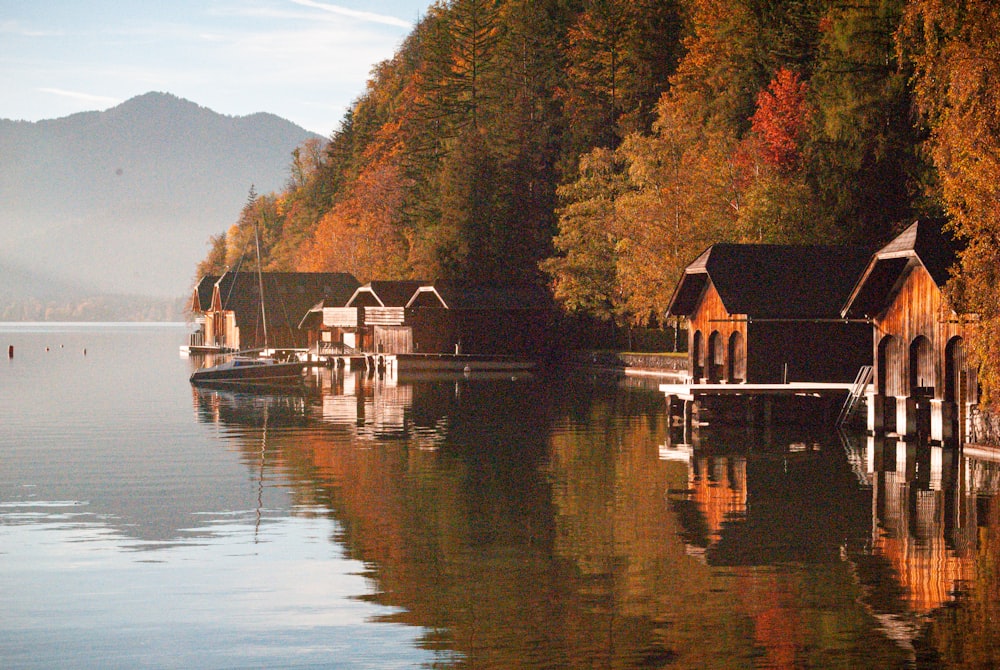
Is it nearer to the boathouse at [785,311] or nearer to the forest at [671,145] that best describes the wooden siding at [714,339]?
the boathouse at [785,311]

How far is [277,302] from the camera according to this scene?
5103 inches

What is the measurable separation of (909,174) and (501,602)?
196 feet

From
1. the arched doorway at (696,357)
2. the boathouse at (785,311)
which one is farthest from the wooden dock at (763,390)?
the arched doorway at (696,357)

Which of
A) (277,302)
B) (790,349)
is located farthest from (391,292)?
(790,349)

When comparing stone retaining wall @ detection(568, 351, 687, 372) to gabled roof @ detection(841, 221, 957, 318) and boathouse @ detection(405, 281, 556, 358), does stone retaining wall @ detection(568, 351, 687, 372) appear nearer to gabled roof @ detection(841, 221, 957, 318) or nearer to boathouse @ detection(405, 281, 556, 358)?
boathouse @ detection(405, 281, 556, 358)

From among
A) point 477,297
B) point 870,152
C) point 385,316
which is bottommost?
point 385,316

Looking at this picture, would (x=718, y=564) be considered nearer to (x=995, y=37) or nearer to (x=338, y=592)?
(x=338, y=592)

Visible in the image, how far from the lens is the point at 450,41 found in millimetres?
137125

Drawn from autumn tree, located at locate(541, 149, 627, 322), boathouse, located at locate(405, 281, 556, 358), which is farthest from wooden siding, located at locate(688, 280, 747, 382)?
boathouse, located at locate(405, 281, 556, 358)

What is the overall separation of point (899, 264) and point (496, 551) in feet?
69.9

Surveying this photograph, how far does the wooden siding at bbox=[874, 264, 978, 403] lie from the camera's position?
3372 centimetres

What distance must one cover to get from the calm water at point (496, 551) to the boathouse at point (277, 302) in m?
88.5

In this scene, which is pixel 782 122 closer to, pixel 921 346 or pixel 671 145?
pixel 671 145

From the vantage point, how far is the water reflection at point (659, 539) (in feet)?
45.5
